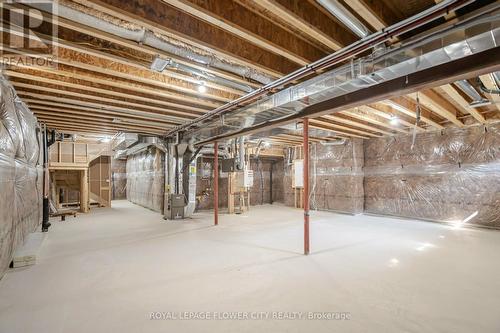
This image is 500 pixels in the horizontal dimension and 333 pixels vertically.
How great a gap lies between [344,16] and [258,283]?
238 cm

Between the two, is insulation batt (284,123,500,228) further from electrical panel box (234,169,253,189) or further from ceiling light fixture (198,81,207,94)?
ceiling light fixture (198,81,207,94)

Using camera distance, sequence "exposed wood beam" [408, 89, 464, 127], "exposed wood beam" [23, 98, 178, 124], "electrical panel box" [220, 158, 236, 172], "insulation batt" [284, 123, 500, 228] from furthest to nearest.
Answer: "electrical panel box" [220, 158, 236, 172]
"insulation batt" [284, 123, 500, 228]
"exposed wood beam" [23, 98, 178, 124]
"exposed wood beam" [408, 89, 464, 127]

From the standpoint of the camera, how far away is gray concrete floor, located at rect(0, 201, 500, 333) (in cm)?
177

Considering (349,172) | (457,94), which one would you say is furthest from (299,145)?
(457,94)

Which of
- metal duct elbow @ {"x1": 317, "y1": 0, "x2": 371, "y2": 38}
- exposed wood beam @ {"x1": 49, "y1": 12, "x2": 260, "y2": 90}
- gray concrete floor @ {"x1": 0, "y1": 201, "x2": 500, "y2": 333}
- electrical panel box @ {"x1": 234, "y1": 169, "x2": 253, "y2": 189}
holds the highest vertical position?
exposed wood beam @ {"x1": 49, "y1": 12, "x2": 260, "y2": 90}

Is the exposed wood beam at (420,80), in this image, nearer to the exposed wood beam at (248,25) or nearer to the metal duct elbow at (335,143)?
the exposed wood beam at (248,25)

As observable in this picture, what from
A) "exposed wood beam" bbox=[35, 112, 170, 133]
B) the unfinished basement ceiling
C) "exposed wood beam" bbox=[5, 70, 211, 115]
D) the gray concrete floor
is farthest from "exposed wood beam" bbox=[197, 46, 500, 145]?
"exposed wood beam" bbox=[35, 112, 170, 133]

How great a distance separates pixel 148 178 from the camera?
26.7 feet

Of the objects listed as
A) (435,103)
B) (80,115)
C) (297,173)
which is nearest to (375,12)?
(435,103)

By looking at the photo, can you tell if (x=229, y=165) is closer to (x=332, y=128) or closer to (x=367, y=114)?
(x=332, y=128)

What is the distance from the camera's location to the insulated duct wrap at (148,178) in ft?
23.4

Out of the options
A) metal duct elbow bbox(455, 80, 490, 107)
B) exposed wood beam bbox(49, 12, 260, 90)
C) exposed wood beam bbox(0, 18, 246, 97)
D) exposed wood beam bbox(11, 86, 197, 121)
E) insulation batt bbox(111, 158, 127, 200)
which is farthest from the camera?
insulation batt bbox(111, 158, 127, 200)

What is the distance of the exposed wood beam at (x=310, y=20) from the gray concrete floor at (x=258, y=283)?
7.26 feet

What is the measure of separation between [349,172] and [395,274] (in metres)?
4.41
